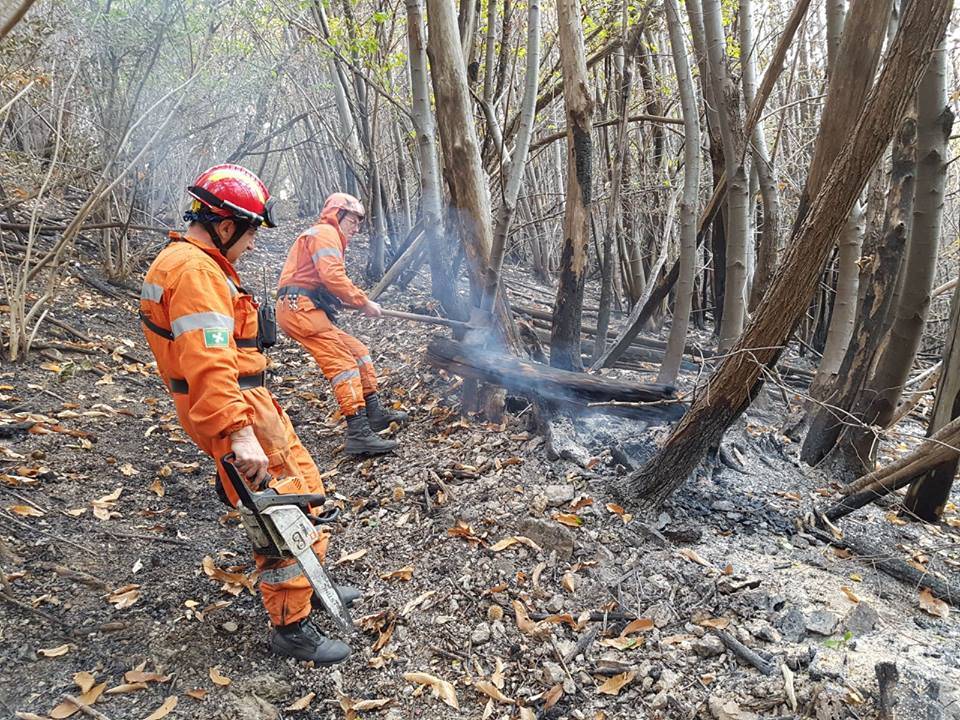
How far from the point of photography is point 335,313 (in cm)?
530

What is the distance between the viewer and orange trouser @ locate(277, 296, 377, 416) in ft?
16.5

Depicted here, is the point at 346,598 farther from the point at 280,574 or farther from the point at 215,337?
the point at 215,337

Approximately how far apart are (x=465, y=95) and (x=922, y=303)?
326cm

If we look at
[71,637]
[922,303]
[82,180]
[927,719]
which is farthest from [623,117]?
[82,180]

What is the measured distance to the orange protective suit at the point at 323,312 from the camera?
502 cm

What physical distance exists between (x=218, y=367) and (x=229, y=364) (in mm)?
49

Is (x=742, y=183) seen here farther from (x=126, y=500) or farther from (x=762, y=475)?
(x=126, y=500)

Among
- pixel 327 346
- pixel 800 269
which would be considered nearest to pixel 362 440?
pixel 327 346

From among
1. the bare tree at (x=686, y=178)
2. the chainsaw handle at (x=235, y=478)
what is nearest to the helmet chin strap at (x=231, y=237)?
the chainsaw handle at (x=235, y=478)

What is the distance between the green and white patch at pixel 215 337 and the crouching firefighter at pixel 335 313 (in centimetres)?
243

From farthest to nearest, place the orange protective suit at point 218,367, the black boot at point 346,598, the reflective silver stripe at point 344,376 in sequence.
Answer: the reflective silver stripe at point 344,376
the black boot at point 346,598
the orange protective suit at point 218,367

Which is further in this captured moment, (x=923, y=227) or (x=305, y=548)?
(x=923, y=227)

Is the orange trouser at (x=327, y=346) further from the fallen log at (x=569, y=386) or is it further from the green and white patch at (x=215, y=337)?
the green and white patch at (x=215, y=337)

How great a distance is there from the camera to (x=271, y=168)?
2094 centimetres
